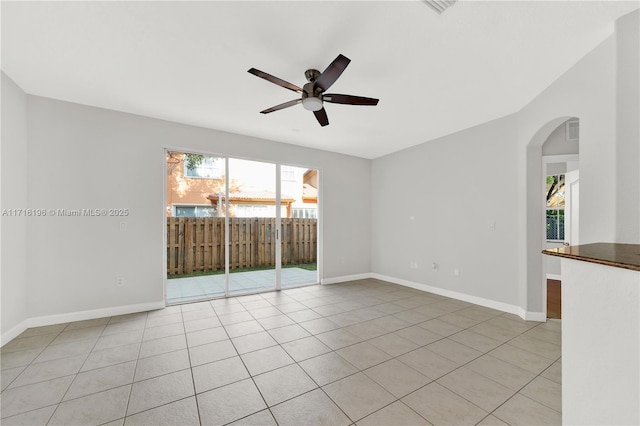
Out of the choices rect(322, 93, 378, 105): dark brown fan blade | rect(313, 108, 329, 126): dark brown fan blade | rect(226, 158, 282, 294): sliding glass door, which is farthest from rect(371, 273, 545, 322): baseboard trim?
rect(313, 108, 329, 126): dark brown fan blade

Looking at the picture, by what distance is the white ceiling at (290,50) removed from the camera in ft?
6.10

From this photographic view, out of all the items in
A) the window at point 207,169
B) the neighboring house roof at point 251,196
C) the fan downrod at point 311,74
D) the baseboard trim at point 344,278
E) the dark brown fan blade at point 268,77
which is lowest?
the baseboard trim at point 344,278

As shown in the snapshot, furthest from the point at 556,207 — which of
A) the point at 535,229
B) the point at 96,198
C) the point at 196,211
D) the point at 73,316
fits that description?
the point at 73,316

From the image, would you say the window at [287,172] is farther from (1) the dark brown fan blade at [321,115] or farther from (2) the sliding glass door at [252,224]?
(1) the dark brown fan blade at [321,115]

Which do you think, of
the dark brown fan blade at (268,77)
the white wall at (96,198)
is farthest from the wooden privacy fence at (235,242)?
the dark brown fan blade at (268,77)

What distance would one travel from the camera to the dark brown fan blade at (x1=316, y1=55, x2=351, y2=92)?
1961 millimetres

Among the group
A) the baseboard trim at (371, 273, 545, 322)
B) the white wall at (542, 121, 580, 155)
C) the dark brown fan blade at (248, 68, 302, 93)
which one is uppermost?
the dark brown fan blade at (248, 68, 302, 93)

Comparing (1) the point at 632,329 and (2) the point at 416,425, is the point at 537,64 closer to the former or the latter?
(1) the point at 632,329

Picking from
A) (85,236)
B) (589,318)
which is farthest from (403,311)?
(85,236)

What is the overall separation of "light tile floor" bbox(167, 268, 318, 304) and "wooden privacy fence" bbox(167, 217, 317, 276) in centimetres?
27

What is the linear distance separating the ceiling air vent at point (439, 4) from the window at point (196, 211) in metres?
4.08

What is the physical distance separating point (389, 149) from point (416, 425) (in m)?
4.67

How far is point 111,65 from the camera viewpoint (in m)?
2.51

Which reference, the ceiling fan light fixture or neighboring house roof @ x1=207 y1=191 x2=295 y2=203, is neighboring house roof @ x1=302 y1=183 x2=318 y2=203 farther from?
the ceiling fan light fixture
